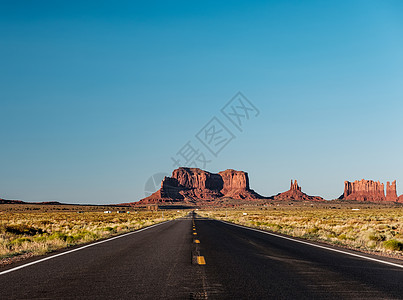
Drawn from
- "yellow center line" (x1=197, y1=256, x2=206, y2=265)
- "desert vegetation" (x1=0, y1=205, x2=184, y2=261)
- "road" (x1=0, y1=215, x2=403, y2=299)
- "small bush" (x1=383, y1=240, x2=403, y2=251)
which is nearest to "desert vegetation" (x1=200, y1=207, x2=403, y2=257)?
"small bush" (x1=383, y1=240, x2=403, y2=251)

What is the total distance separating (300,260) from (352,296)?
4352mm

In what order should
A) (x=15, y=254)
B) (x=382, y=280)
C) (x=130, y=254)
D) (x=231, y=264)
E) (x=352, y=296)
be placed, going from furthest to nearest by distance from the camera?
(x=15, y=254) → (x=130, y=254) → (x=231, y=264) → (x=382, y=280) → (x=352, y=296)

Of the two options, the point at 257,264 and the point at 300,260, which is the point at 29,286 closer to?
the point at 257,264

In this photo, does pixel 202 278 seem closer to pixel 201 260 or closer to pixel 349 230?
pixel 201 260

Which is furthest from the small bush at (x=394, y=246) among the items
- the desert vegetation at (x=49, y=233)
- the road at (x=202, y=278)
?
the desert vegetation at (x=49, y=233)

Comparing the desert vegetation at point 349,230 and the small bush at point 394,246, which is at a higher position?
the small bush at point 394,246

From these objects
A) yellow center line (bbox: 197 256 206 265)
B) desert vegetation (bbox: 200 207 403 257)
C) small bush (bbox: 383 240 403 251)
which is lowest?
desert vegetation (bbox: 200 207 403 257)

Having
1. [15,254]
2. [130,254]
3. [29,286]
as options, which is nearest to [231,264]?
[130,254]

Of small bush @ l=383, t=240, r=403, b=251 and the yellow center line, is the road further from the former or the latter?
small bush @ l=383, t=240, r=403, b=251

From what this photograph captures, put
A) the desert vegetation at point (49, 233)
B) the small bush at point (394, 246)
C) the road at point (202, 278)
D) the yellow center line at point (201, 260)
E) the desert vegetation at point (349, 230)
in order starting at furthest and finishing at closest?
the desert vegetation at point (349, 230), the small bush at point (394, 246), the desert vegetation at point (49, 233), the yellow center line at point (201, 260), the road at point (202, 278)

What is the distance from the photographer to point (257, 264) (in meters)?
8.98

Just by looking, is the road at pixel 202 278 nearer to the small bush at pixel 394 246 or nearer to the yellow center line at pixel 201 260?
the yellow center line at pixel 201 260

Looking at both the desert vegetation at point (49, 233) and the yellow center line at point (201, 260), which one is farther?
the desert vegetation at point (49, 233)

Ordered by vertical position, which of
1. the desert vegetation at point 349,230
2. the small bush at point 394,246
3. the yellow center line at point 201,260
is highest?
the yellow center line at point 201,260
